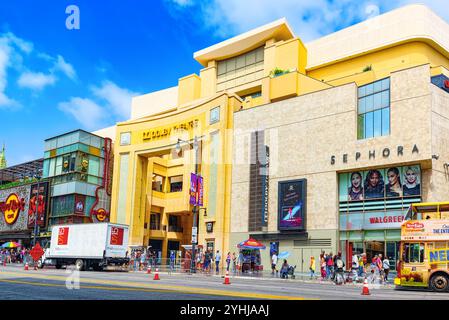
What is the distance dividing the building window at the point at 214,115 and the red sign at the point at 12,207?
34.7 m

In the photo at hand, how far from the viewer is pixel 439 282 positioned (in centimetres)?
2477

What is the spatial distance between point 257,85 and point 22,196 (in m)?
38.0

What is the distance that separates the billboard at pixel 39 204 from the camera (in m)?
66.4

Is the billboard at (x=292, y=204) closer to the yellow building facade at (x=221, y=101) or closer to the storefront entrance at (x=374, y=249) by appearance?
the storefront entrance at (x=374, y=249)

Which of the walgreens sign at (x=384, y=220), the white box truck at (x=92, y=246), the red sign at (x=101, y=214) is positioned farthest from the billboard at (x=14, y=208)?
the walgreens sign at (x=384, y=220)

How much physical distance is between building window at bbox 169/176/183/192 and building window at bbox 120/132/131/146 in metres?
8.93

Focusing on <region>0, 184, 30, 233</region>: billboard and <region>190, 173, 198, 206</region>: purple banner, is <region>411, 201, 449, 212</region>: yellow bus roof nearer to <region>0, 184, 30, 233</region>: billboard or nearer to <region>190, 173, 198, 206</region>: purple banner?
<region>190, 173, 198, 206</region>: purple banner

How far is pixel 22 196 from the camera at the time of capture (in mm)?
71750

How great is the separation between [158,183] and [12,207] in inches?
901

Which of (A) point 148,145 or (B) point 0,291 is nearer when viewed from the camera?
(B) point 0,291

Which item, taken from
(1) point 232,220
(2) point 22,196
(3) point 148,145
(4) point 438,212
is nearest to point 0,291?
(4) point 438,212
